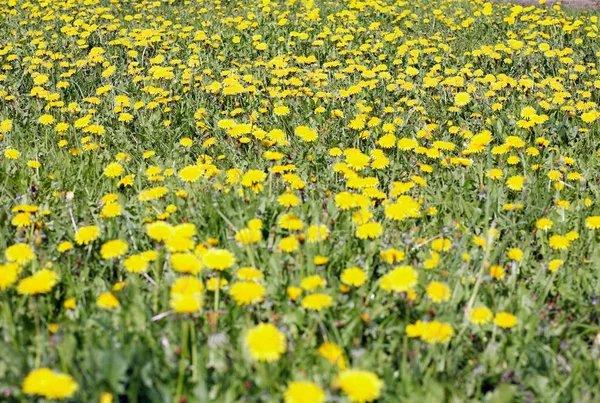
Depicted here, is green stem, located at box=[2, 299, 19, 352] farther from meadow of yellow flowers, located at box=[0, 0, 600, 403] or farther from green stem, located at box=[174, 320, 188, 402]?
green stem, located at box=[174, 320, 188, 402]

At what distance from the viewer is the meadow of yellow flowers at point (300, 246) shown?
5.71 ft

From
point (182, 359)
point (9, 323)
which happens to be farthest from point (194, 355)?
point (9, 323)

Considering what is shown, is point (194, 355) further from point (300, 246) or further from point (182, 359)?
point (300, 246)

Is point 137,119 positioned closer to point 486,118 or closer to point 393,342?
point 486,118

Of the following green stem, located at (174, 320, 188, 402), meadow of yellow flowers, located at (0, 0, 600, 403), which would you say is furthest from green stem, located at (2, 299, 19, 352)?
green stem, located at (174, 320, 188, 402)

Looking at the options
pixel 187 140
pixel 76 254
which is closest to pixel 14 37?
pixel 187 140

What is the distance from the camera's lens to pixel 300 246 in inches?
88.9

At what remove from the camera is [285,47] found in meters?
6.19

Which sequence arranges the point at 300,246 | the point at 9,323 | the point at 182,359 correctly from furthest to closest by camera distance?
the point at 300,246 < the point at 9,323 < the point at 182,359

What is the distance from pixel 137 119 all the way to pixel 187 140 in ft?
2.58

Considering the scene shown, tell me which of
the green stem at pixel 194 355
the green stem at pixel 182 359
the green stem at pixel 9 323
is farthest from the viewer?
the green stem at pixel 9 323

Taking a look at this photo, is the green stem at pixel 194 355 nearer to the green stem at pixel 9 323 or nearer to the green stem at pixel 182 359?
the green stem at pixel 182 359

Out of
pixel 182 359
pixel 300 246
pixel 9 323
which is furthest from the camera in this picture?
pixel 300 246

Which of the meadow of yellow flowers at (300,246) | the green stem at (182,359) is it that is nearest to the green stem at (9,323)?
the meadow of yellow flowers at (300,246)
